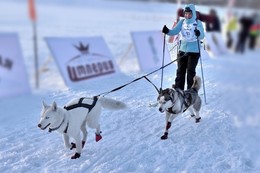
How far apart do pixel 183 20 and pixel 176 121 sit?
1606mm

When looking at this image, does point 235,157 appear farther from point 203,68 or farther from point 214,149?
point 203,68

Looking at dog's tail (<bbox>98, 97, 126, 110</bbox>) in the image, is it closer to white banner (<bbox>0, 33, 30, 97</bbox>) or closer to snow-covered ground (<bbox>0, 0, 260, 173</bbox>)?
snow-covered ground (<bbox>0, 0, 260, 173</bbox>)

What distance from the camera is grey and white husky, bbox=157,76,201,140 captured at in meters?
3.01

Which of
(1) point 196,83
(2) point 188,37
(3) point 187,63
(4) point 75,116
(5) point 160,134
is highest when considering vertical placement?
(2) point 188,37

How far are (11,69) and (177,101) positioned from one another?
3.96 meters

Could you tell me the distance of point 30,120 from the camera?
15.5ft

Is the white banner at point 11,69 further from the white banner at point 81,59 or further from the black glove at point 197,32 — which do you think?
the black glove at point 197,32

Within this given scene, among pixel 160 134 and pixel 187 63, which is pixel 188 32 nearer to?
pixel 187 63

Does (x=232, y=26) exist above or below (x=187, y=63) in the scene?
below

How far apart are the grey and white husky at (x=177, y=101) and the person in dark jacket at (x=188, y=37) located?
0.21m

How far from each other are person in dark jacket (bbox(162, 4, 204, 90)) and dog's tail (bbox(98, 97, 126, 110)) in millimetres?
739

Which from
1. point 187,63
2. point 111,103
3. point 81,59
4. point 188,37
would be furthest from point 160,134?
point 81,59

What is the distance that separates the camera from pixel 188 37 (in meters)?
2.66

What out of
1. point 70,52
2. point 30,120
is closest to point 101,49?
point 70,52
